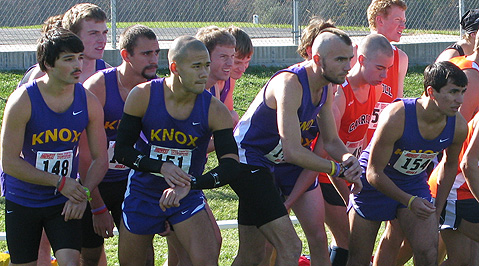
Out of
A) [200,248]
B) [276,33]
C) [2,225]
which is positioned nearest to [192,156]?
[200,248]

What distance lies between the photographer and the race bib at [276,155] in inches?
193

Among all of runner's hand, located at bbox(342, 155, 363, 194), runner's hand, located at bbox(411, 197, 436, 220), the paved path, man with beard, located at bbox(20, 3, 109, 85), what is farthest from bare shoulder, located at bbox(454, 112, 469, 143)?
the paved path

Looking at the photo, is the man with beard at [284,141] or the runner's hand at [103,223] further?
the runner's hand at [103,223]

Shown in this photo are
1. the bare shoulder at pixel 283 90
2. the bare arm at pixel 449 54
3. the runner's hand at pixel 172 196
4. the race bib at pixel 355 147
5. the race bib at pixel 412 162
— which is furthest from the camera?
the bare arm at pixel 449 54

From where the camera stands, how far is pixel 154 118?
437 centimetres

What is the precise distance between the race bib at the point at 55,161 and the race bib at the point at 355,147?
89.6 inches

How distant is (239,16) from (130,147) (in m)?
8.65

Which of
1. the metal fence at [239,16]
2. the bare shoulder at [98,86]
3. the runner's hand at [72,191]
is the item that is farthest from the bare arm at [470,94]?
the metal fence at [239,16]

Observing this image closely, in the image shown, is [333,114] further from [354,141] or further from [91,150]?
[91,150]

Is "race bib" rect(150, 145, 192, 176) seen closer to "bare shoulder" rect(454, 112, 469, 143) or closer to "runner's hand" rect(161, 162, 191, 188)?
"runner's hand" rect(161, 162, 191, 188)

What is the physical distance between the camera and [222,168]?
4.35m

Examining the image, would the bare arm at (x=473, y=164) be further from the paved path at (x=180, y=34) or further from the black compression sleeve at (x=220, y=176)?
the paved path at (x=180, y=34)

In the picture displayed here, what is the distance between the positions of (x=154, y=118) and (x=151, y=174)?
375 mm

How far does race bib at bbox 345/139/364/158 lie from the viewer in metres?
5.68
